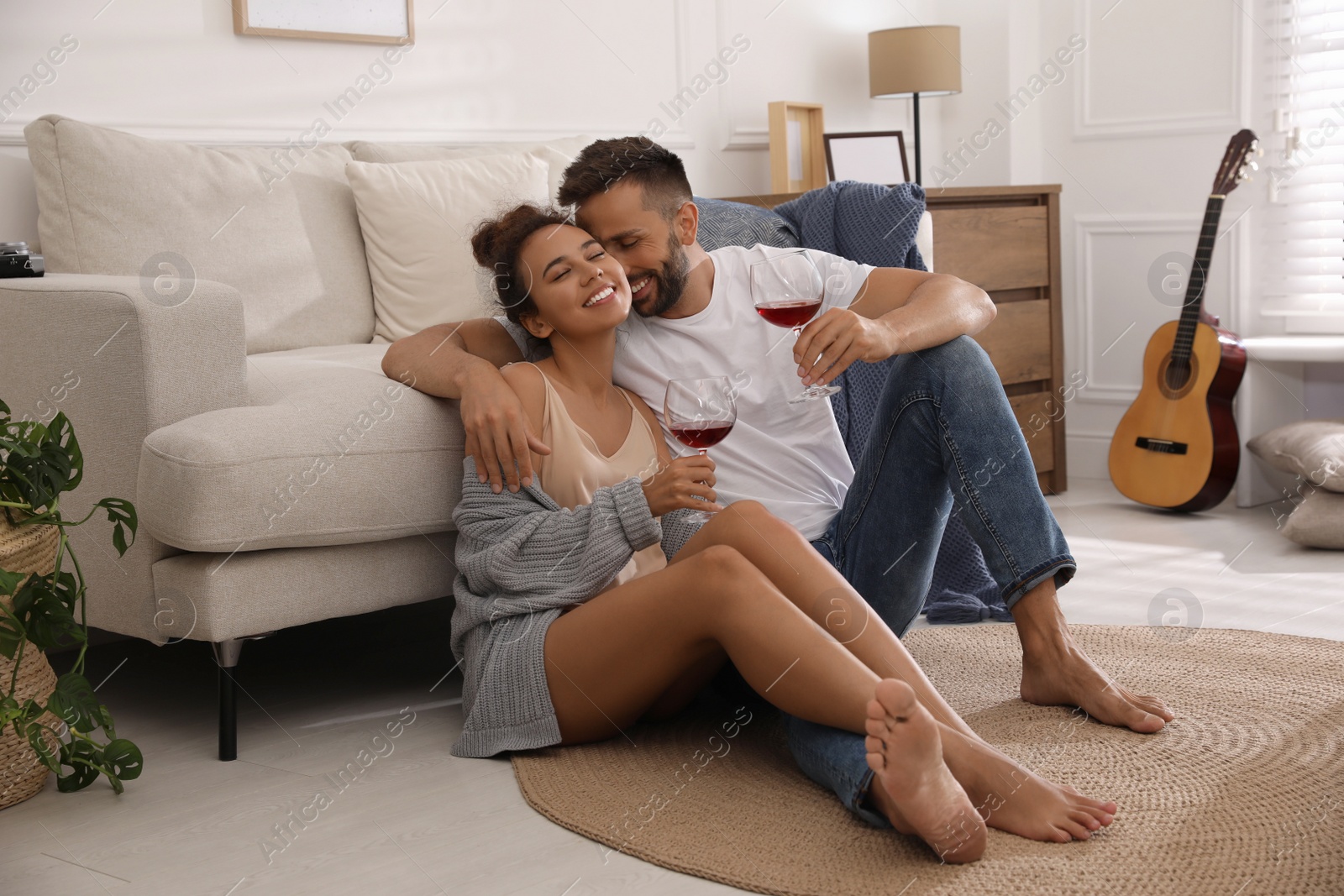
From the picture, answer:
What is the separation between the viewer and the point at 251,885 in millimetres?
1327

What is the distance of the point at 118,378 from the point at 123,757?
1.68ft

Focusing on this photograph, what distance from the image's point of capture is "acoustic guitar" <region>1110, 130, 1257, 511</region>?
3066 mm

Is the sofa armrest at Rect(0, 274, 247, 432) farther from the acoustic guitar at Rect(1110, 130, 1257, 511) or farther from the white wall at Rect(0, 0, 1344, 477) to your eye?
the acoustic guitar at Rect(1110, 130, 1257, 511)

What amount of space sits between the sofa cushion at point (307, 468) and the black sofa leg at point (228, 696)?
0.15m

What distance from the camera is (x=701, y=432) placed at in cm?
140

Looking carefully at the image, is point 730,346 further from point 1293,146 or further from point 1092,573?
point 1293,146

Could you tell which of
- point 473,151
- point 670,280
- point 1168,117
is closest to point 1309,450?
point 1168,117

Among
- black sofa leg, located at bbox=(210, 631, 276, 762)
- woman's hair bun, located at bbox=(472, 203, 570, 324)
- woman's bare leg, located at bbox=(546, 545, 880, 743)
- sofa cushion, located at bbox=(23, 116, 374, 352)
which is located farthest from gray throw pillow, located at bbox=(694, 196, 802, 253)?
black sofa leg, located at bbox=(210, 631, 276, 762)

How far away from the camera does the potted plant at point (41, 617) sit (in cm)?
154

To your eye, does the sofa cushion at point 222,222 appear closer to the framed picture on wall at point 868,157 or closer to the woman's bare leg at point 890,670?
the woman's bare leg at point 890,670

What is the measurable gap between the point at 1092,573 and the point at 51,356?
2.00 meters

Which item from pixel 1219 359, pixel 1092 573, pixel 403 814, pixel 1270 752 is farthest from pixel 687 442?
pixel 1219 359

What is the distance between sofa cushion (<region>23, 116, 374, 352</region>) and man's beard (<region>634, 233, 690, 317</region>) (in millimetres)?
902

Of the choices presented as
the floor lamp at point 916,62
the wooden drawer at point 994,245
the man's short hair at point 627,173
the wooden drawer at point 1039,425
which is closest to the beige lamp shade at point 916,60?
the floor lamp at point 916,62
